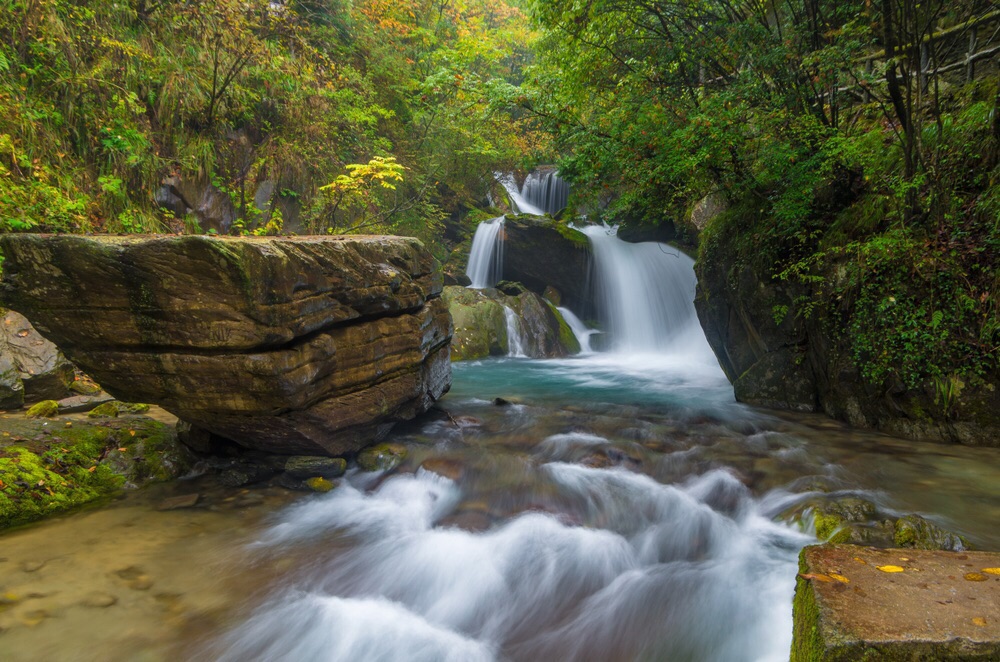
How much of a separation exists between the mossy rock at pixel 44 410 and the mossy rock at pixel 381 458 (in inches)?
127

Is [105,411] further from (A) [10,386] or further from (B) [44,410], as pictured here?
(A) [10,386]

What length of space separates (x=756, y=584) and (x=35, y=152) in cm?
994

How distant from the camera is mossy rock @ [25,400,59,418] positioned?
482cm

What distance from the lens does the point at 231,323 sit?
3.68 m

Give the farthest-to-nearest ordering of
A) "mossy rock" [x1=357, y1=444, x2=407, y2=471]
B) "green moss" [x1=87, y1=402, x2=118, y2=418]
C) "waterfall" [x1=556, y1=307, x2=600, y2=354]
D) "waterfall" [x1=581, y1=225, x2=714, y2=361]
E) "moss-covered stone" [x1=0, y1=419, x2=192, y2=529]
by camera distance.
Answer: "waterfall" [x1=556, y1=307, x2=600, y2=354] < "waterfall" [x1=581, y1=225, x2=714, y2=361] < "mossy rock" [x1=357, y1=444, x2=407, y2=471] < "green moss" [x1=87, y1=402, x2=118, y2=418] < "moss-covered stone" [x1=0, y1=419, x2=192, y2=529]

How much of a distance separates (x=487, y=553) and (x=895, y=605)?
288 centimetres

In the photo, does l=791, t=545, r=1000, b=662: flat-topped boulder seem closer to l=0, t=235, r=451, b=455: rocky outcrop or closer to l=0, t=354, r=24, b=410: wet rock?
l=0, t=235, r=451, b=455: rocky outcrop

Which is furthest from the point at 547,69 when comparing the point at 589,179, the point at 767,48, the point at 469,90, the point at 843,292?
the point at 843,292

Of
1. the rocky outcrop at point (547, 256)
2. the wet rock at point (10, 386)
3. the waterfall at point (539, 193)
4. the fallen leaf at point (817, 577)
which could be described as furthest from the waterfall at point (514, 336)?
the fallen leaf at point (817, 577)

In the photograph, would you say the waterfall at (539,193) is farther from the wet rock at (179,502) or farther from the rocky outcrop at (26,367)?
the wet rock at (179,502)

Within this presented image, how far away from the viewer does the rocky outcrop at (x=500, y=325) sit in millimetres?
12523

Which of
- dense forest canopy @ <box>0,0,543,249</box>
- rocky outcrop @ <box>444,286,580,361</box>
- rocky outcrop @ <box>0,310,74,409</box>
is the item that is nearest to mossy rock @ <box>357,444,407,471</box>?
rocky outcrop @ <box>0,310,74,409</box>

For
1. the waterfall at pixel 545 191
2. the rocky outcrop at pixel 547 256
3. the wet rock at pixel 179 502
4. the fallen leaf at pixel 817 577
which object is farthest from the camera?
the waterfall at pixel 545 191

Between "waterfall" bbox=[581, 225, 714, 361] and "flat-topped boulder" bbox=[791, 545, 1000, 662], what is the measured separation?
10924mm
